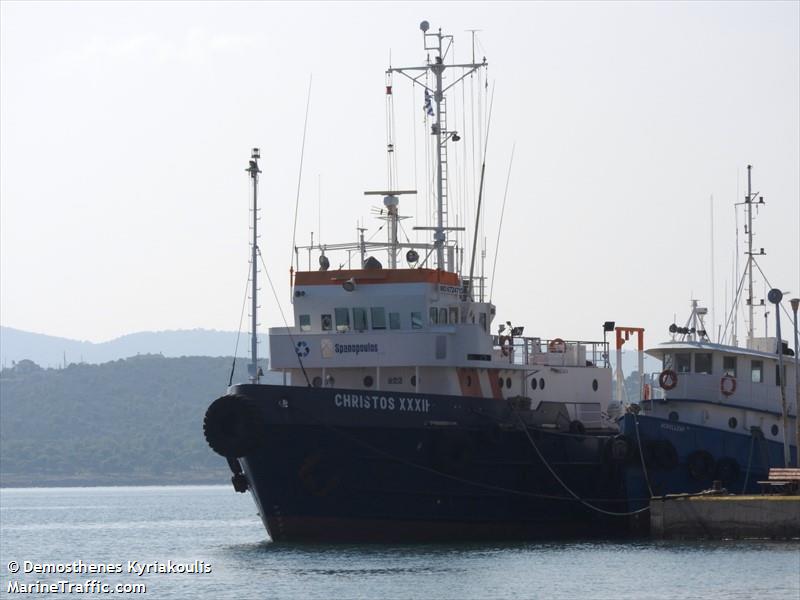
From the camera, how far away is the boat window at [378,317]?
141ft

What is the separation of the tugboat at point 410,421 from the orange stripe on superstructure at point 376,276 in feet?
0.11

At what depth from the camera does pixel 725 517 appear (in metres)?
40.9

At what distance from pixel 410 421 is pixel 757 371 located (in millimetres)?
10997

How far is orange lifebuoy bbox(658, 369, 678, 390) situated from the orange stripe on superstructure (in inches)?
259

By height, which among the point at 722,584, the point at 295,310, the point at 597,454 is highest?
the point at 295,310

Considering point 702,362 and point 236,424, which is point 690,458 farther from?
point 236,424

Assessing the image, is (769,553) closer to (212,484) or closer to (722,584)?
(722,584)

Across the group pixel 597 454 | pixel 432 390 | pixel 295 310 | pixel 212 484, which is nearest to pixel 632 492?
pixel 597 454

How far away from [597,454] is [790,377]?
7.08 m

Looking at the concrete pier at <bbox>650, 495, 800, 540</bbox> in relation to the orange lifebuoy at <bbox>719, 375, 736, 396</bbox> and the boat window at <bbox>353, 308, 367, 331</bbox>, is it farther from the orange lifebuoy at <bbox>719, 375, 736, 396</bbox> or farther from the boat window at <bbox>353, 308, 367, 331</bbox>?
the boat window at <bbox>353, 308, 367, 331</bbox>

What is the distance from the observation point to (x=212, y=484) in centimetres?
19750

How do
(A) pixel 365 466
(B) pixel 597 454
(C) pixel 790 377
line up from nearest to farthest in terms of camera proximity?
(A) pixel 365 466
(B) pixel 597 454
(C) pixel 790 377

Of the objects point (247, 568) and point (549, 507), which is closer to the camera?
point (247, 568)

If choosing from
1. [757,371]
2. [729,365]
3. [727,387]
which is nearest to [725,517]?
[727,387]
